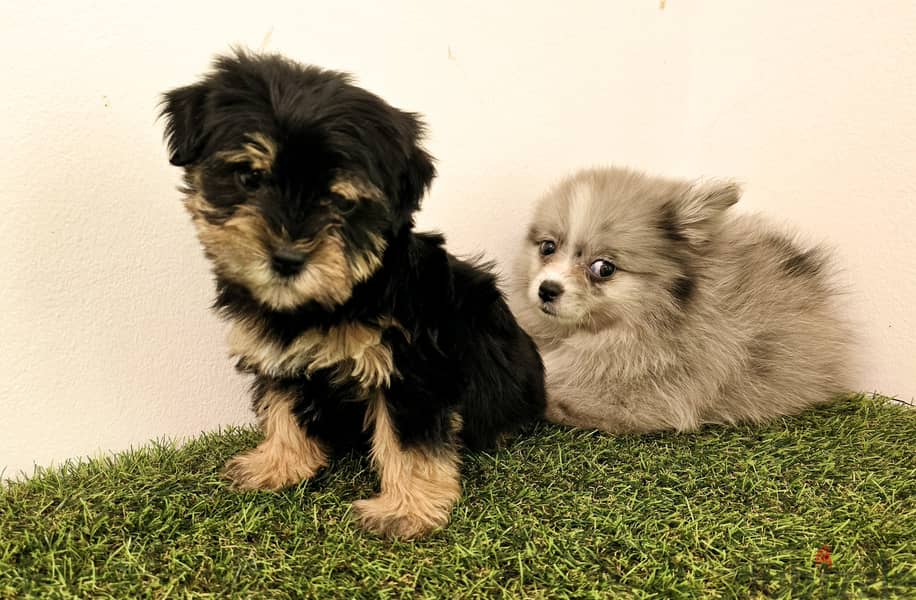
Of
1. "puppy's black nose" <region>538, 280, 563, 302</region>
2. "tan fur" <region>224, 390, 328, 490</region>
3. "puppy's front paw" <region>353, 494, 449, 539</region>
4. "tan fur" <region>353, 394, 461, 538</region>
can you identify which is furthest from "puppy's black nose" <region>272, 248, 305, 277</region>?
"puppy's black nose" <region>538, 280, 563, 302</region>

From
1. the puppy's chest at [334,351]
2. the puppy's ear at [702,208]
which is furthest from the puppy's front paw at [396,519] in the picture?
the puppy's ear at [702,208]

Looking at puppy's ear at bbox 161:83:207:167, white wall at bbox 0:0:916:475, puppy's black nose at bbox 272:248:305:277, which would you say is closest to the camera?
puppy's black nose at bbox 272:248:305:277

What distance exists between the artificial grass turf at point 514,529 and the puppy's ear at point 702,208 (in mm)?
735

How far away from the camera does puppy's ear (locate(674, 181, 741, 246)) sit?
7.10ft

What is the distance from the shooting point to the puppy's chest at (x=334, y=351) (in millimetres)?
1500

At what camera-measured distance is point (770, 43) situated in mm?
2723

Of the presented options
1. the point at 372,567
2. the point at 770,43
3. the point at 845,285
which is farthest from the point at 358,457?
the point at 770,43

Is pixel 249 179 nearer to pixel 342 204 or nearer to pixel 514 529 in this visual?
pixel 342 204

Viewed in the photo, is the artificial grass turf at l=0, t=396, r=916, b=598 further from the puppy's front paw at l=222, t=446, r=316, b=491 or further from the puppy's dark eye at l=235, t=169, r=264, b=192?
the puppy's dark eye at l=235, t=169, r=264, b=192

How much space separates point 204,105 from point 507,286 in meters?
1.50

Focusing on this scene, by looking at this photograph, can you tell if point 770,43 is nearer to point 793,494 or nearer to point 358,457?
point 793,494

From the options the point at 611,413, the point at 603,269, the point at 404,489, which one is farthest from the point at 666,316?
the point at 404,489

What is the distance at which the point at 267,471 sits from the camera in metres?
1.77

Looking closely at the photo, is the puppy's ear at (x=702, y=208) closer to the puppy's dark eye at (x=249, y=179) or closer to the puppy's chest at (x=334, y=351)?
the puppy's chest at (x=334, y=351)
